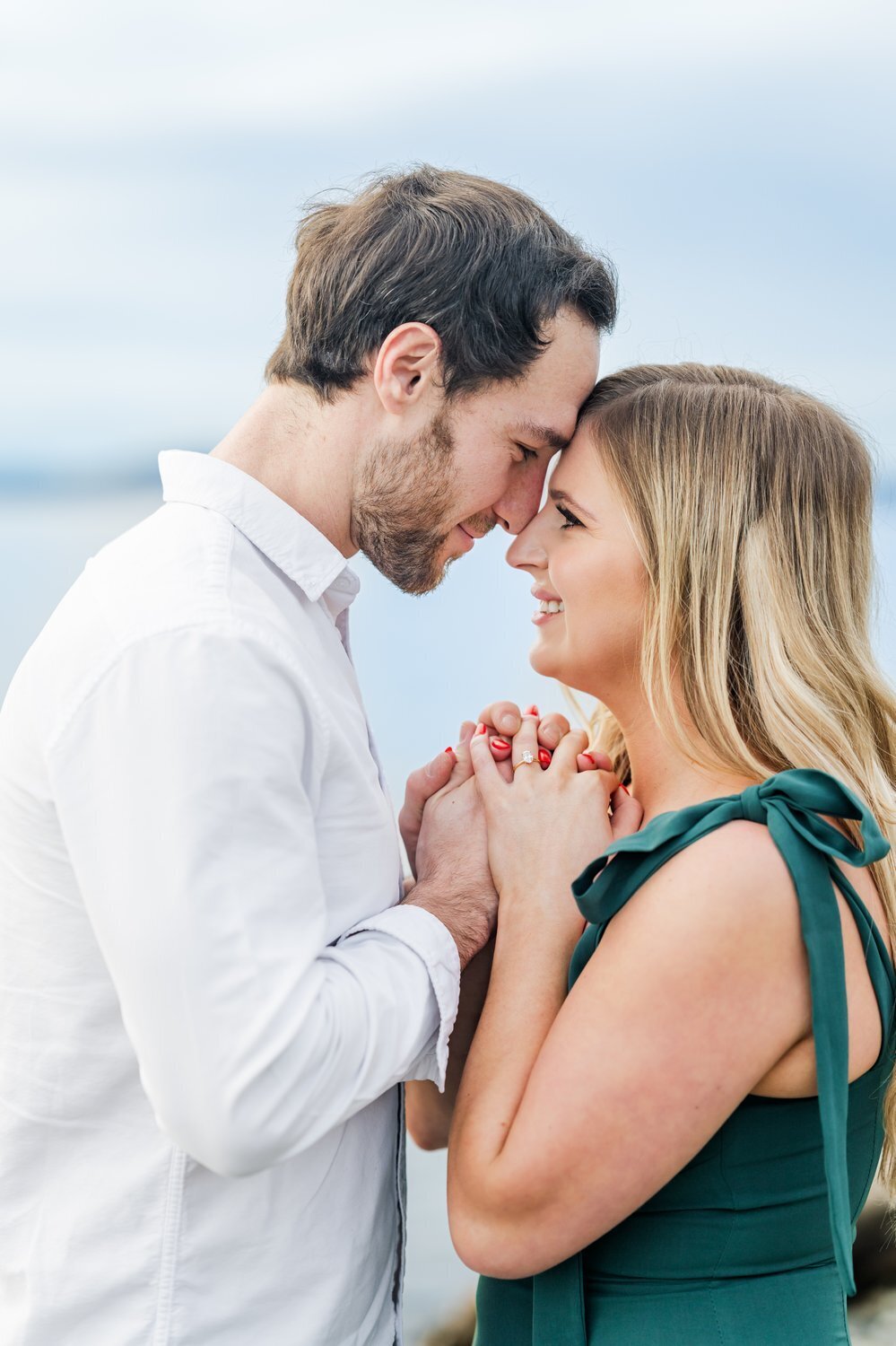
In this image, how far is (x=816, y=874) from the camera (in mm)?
1170

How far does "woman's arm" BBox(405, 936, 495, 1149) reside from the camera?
1.57m

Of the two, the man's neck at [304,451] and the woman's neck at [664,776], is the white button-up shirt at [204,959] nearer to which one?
the man's neck at [304,451]

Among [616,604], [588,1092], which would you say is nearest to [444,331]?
[616,604]

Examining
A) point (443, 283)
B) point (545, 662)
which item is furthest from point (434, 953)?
point (443, 283)

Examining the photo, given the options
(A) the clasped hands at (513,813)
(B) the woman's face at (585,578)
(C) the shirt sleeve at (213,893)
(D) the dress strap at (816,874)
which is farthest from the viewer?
(B) the woman's face at (585,578)

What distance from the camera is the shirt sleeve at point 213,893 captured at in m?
0.99

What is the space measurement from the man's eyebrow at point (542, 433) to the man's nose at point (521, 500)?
46 mm

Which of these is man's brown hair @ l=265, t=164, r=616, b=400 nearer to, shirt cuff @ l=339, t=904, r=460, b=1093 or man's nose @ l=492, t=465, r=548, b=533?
man's nose @ l=492, t=465, r=548, b=533

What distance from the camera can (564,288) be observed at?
1.54 m

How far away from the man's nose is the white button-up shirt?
0.29m

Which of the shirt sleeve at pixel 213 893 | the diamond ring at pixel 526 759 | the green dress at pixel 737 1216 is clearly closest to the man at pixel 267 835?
the shirt sleeve at pixel 213 893

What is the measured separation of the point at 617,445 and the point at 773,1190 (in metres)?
0.90

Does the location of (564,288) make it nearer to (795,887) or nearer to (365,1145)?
(795,887)

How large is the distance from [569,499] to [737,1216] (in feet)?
2.88
